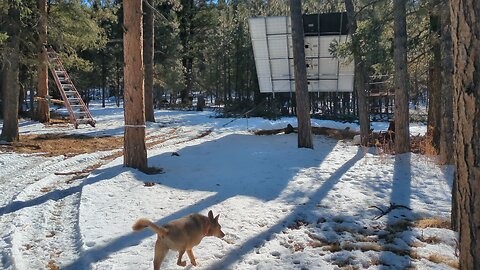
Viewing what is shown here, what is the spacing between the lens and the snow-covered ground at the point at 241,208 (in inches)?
180

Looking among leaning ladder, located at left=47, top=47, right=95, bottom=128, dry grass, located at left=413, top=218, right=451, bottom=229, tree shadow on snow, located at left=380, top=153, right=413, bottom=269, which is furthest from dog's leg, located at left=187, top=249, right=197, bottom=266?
leaning ladder, located at left=47, top=47, right=95, bottom=128

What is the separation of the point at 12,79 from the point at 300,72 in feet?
27.2

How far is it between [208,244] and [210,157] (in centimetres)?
600

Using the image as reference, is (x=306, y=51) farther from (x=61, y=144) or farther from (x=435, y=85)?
(x=61, y=144)

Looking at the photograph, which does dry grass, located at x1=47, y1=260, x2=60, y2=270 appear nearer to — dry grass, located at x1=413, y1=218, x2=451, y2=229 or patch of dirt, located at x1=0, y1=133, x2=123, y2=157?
dry grass, located at x1=413, y1=218, x2=451, y2=229

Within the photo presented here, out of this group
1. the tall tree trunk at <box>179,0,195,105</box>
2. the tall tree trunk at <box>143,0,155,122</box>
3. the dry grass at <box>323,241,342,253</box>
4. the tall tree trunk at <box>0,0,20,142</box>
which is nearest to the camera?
the dry grass at <box>323,241,342,253</box>

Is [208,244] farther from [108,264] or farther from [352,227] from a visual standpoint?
[352,227]

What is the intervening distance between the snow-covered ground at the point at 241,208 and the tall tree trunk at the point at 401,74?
72cm

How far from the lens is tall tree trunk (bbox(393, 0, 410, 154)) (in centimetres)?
1062

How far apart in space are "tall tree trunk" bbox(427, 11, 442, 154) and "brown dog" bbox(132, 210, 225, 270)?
9.19m

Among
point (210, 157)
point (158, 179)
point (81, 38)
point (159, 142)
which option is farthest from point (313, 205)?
point (81, 38)

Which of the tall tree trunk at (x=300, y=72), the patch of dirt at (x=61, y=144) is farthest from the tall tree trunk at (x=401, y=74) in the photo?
the patch of dirt at (x=61, y=144)

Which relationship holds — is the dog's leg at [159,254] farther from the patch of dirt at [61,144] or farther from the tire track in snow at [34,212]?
the patch of dirt at [61,144]

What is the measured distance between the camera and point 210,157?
10945mm
